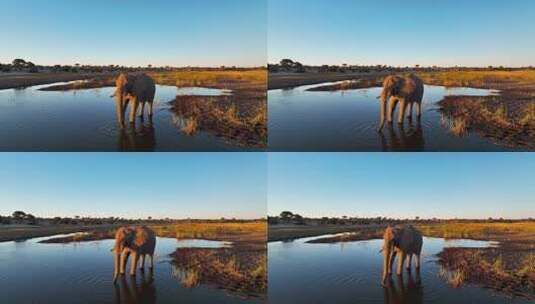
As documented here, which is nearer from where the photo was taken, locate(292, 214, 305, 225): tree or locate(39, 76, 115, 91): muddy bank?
locate(292, 214, 305, 225): tree

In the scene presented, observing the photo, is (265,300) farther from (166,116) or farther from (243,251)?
(166,116)

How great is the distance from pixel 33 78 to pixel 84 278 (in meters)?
2.04

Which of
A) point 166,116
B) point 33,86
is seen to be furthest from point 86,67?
point 166,116

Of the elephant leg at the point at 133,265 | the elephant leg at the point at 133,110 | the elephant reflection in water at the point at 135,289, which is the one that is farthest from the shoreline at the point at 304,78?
the elephant reflection in water at the point at 135,289

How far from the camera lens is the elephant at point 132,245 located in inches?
227

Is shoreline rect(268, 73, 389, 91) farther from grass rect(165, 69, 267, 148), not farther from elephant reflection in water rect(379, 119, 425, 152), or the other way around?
elephant reflection in water rect(379, 119, 425, 152)

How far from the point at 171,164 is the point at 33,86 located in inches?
62.9

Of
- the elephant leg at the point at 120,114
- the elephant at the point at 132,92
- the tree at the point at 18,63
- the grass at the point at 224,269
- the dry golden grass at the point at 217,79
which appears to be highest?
the tree at the point at 18,63

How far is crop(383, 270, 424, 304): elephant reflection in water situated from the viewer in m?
5.71

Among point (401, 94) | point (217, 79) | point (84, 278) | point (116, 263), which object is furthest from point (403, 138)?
point (84, 278)

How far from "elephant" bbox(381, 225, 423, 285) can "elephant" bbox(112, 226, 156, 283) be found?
2.29m

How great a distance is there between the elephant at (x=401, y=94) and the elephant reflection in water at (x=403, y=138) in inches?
3.4

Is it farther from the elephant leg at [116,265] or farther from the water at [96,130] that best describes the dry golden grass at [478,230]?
the elephant leg at [116,265]

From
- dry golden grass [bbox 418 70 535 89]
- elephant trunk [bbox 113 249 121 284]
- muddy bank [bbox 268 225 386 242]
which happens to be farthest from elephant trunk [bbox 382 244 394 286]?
elephant trunk [bbox 113 249 121 284]
